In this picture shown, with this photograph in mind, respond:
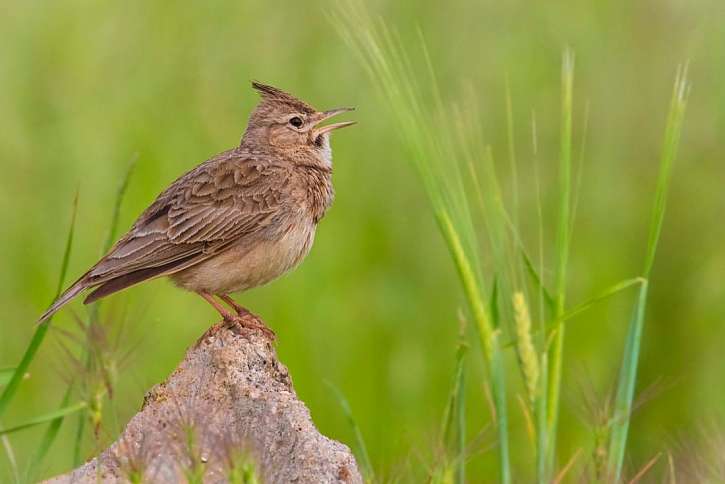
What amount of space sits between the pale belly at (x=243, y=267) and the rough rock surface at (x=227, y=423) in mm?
1074

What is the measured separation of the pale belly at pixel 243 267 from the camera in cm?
666

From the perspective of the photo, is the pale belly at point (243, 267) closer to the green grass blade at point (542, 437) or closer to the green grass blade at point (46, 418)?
the green grass blade at point (46, 418)

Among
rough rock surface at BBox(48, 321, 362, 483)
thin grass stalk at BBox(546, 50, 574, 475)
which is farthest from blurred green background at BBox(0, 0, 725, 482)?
thin grass stalk at BBox(546, 50, 574, 475)

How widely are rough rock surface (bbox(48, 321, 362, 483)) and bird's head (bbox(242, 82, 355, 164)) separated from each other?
1.83 metres

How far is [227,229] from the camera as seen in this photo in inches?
265

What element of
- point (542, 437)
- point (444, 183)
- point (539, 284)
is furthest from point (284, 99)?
point (542, 437)

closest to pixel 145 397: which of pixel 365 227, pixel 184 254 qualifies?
pixel 184 254

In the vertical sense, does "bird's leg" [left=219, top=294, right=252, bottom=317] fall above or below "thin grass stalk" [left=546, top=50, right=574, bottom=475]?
above

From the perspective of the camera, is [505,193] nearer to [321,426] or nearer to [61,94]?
[321,426]

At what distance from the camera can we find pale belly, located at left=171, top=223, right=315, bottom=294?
6656mm

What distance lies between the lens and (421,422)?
910 cm

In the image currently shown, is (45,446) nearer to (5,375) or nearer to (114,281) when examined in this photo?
(5,375)

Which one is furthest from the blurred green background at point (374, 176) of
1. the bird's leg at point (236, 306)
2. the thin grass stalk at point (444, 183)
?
the thin grass stalk at point (444, 183)

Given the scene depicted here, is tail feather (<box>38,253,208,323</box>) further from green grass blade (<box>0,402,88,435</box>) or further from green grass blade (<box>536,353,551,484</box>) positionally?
green grass blade (<box>536,353,551,484</box>)
